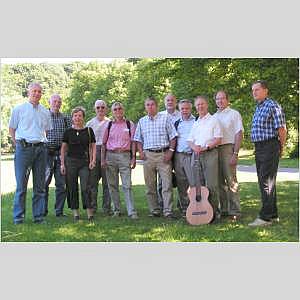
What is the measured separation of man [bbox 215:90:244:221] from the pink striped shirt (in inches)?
56.2

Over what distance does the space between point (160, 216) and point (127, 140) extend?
132cm

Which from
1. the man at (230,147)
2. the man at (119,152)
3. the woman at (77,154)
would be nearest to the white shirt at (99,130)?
the man at (119,152)

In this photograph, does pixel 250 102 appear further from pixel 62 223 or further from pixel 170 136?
pixel 62 223

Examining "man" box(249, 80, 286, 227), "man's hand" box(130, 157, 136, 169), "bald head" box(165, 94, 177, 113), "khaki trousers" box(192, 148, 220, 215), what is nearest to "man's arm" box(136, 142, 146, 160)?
"man's hand" box(130, 157, 136, 169)

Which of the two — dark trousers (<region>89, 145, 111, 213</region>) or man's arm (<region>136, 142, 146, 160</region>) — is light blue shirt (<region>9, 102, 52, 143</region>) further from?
man's arm (<region>136, 142, 146, 160</region>)

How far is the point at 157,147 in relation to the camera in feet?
23.1

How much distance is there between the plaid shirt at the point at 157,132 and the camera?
7012 millimetres

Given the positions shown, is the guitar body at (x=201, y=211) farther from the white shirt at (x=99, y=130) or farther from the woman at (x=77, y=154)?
the white shirt at (x=99, y=130)

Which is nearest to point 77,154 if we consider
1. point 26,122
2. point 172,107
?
point 26,122

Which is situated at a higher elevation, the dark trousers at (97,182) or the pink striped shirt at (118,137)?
the pink striped shirt at (118,137)

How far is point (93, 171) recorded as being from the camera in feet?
24.3

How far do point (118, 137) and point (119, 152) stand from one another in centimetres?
24

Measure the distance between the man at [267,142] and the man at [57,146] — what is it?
3.12 metres

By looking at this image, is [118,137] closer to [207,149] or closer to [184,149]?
[184,149]
